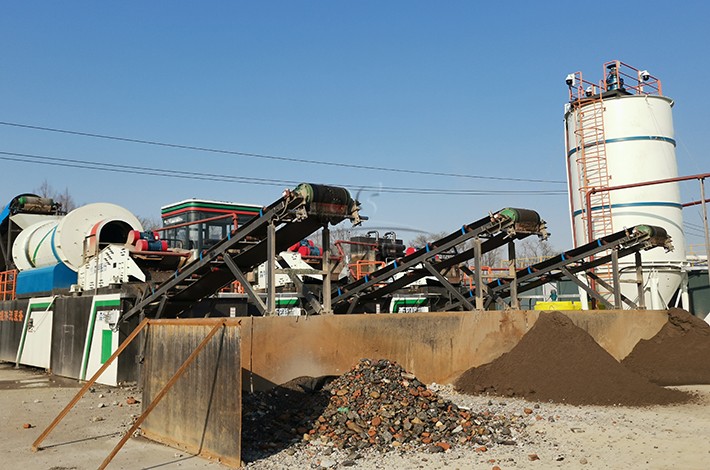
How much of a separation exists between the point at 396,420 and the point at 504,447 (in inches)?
44.6

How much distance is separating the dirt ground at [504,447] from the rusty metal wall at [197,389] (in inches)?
6.6

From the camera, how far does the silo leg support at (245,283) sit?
8.45 m

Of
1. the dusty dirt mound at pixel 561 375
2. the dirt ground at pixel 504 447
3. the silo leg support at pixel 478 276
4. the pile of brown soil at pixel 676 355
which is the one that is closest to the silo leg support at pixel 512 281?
the silo leg support at pixel 478 276

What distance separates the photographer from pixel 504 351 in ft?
29.6

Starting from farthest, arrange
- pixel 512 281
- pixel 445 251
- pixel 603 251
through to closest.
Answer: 1. pixel 603 251
2. pixel 445 251
3. pixel 512 281

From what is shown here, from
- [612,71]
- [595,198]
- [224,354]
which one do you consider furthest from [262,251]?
[612,71]

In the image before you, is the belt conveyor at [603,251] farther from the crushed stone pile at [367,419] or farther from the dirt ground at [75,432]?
the dirt ground at [75,432]

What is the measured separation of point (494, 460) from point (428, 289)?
10840 millimetres

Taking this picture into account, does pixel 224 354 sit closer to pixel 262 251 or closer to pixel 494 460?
pixel 494 460

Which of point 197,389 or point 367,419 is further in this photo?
point 367,419

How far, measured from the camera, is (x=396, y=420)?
6520 millimetres

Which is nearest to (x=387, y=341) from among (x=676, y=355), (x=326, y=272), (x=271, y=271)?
(x=326, y=272)

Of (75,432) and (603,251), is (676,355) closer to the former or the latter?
(603,251)

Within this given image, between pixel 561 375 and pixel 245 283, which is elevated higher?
pixel 245 283
